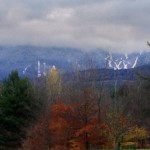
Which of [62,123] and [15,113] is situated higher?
[15,113]

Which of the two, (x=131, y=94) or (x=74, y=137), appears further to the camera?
(x=131, y=94)

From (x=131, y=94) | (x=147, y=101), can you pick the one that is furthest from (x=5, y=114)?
(x=131, y=94)

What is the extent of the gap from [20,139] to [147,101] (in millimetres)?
24677

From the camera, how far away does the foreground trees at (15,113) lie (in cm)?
5625

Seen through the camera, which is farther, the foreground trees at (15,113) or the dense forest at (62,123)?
the foreground trees at (15,113)

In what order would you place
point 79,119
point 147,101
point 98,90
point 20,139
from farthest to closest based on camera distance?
point 147,101 → point 98,90 → point 20,139 → point 79,119

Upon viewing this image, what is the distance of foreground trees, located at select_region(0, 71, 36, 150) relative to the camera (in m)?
56.2

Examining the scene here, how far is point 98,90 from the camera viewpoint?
193ft

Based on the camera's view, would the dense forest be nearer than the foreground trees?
Yes

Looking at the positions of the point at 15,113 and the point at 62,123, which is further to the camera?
the point at 15,113

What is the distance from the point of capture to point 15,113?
57312mm

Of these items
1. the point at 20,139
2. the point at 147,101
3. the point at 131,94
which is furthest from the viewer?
the point at 131,94

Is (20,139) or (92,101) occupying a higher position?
(92,101)

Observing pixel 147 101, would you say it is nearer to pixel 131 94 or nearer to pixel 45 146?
pixel 131 94
